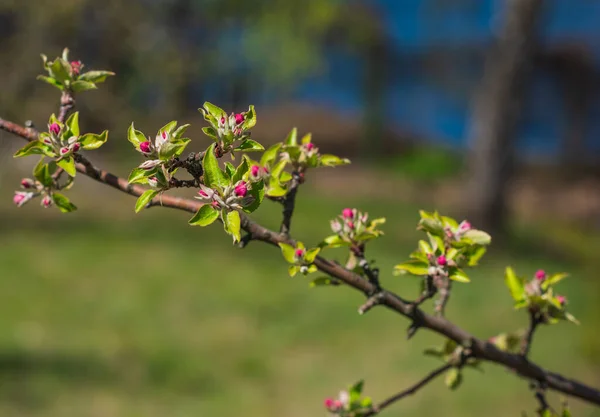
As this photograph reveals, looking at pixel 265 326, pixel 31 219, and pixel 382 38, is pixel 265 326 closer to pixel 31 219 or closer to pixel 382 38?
pixel 31 219

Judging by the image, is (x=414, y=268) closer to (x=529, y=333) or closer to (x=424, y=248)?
(x=424, y=248)

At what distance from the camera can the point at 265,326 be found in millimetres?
6617

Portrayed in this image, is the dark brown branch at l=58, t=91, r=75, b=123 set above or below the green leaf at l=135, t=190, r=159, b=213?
above

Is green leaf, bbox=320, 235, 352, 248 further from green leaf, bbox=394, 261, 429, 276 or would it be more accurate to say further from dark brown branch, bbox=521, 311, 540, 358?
dark brown branch, bbox=521, 311, 540, 358

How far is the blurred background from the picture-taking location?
5.48 meters

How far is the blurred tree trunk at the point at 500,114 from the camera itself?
873 cm

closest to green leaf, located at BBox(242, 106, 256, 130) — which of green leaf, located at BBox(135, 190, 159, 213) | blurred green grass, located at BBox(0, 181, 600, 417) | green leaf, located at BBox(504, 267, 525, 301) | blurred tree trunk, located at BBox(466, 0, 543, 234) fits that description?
green leaf, located at BBox(135, 190, 159, 213)

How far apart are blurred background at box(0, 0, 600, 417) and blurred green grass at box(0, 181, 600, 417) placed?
22mm

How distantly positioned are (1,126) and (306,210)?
9706 millimetres

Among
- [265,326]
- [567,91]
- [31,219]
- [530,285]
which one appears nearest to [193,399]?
[265,326]

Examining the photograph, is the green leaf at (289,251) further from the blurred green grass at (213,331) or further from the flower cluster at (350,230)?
the blurred green grass at (213,331)

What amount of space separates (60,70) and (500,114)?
8.35 m

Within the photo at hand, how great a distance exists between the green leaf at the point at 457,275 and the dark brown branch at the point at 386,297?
7 cm

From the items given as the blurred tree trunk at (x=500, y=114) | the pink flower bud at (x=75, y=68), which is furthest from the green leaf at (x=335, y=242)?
the blurred tree trunk at (x=500, y=114)
